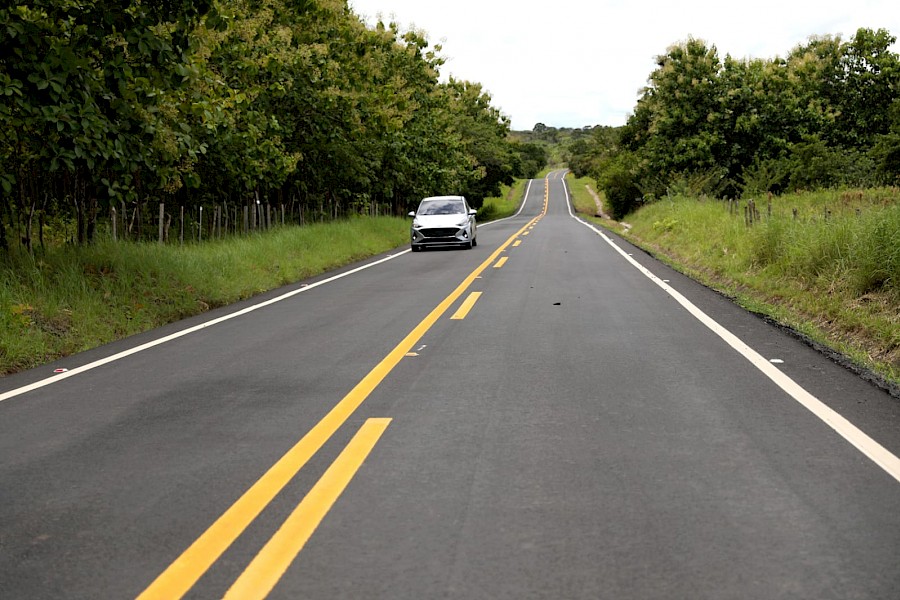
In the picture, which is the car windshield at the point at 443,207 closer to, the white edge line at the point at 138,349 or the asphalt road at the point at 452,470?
the white edge line at the point at 138,349

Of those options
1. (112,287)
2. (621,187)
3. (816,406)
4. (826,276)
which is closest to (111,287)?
(112,287)

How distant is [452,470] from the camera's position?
4344 millimetres

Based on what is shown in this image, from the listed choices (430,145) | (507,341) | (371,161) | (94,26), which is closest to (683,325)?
(507,341)

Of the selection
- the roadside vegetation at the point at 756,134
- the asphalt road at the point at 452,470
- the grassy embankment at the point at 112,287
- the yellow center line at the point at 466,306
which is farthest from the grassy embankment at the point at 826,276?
the grassy embankment at the point at 112,287

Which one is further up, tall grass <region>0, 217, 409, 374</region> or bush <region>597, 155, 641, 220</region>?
bush <region>597, 155, 641, 220</region>

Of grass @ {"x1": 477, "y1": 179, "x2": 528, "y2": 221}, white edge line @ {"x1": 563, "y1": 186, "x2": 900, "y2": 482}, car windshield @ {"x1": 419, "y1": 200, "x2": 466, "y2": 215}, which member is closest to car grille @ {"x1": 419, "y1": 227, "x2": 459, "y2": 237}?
car windshield @ {"x1": 419, "y1": 200, "x2": 466, "y2": 215}

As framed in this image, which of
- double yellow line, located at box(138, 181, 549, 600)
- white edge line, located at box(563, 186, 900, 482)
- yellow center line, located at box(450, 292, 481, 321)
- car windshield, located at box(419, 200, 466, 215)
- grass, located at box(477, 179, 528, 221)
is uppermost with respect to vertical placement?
car windshield, located at box(419, 200, 466, 215)

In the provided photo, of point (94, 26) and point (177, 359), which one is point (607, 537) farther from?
point (94, 26)

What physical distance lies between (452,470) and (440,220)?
1975cm

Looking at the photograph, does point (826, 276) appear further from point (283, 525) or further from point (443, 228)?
point (443, 228)

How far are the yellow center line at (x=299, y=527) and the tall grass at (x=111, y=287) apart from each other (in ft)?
15.2

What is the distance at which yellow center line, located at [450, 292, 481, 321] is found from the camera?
398 inches

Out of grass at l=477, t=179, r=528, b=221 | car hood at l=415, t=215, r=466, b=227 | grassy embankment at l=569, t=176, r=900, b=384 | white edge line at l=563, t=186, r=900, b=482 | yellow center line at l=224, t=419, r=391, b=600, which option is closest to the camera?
yellow center line at l=224, t=419, r=391, b=600

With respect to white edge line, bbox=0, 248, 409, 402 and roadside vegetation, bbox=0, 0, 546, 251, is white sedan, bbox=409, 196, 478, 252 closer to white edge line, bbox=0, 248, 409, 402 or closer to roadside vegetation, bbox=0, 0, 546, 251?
roadside vegetation, bbox=0, 0, 546, 251
